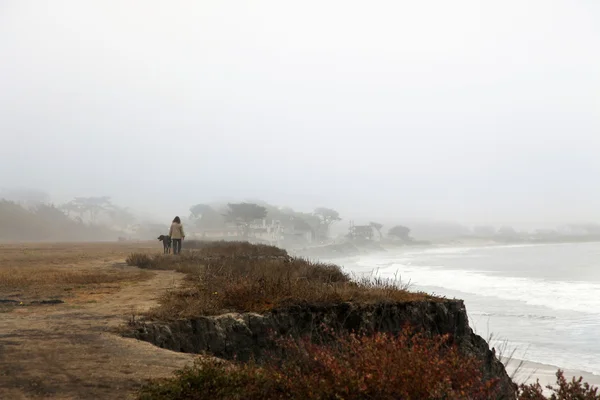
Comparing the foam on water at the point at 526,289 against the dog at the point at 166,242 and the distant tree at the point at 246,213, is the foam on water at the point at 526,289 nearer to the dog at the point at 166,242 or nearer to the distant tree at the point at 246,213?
the dog at the point at 166,242

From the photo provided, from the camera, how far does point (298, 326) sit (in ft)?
34.1

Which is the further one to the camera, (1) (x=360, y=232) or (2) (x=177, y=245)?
(1) (x=360, y=232)

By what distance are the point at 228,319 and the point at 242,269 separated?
7.23 metres

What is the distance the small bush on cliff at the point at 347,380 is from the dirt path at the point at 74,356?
28.9 inches

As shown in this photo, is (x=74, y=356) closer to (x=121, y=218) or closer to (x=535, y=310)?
(x=535, y=310)

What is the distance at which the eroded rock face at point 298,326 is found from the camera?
28.8ft

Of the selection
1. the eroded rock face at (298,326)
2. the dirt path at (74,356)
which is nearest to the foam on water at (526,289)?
the eroded rock face at (298,326)

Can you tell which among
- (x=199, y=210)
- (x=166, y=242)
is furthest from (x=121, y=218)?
(x=166, y=242)

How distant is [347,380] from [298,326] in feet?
19.4

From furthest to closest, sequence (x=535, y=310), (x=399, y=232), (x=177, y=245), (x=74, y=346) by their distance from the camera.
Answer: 1. (x=399, y=232)
2. (x=535, y=310)
3. (x=177, y=245)
4. (x=74, y=346)

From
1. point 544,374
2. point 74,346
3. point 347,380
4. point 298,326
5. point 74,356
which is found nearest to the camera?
point 347,380

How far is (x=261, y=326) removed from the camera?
9820mm

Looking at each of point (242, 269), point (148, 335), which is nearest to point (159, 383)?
point (148, 335)

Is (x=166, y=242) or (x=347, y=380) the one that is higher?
(x=166, y=242)
